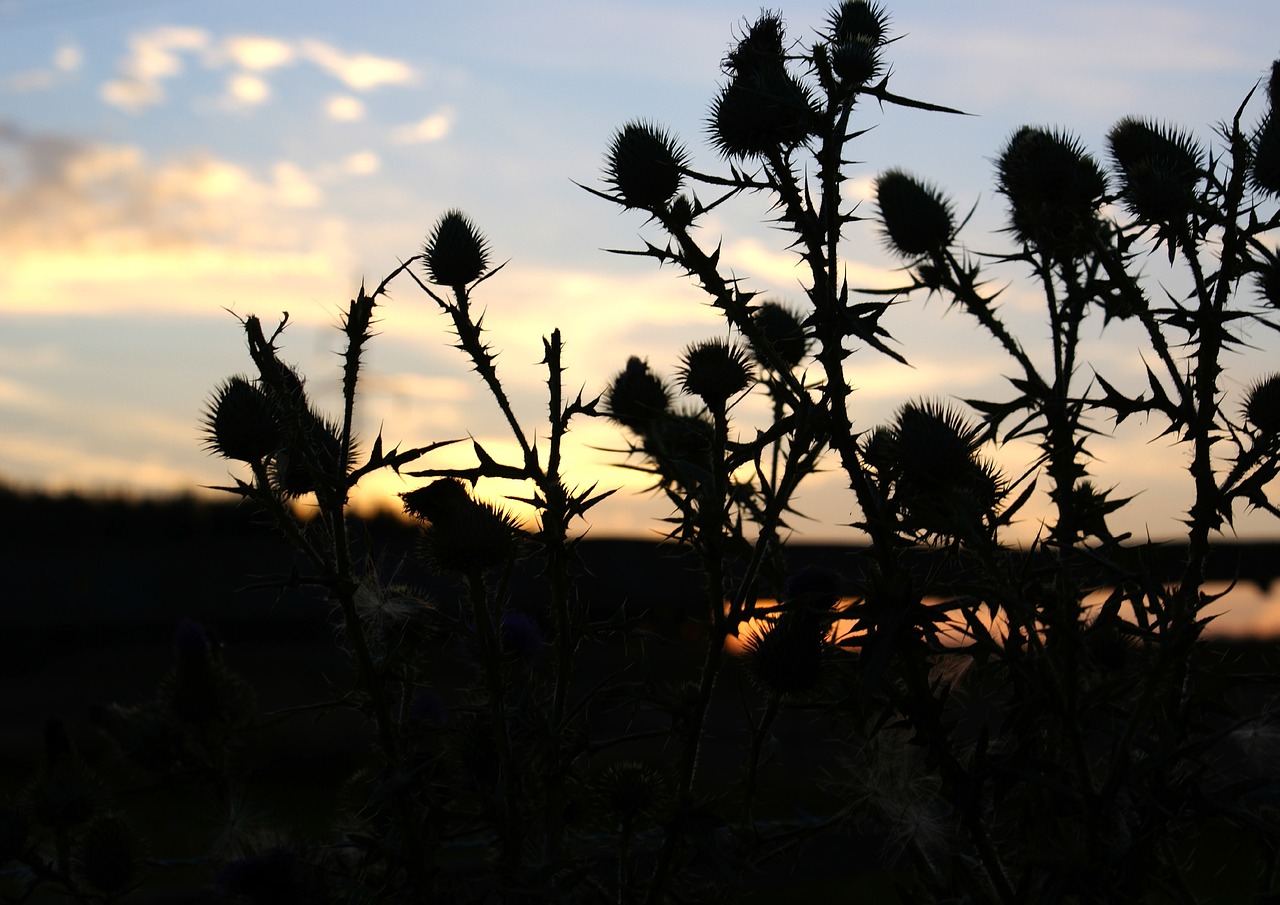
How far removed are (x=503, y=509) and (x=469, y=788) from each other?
1.65ft

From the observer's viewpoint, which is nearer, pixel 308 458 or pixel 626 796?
pixel 308 458

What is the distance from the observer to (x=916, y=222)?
3.12 meters

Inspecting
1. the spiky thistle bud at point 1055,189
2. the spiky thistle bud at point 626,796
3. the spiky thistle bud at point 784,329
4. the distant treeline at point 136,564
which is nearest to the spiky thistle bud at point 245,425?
the spiky thistle bud at point 626,796

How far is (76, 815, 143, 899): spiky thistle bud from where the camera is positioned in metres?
2.31

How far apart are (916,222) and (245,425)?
6.26ft

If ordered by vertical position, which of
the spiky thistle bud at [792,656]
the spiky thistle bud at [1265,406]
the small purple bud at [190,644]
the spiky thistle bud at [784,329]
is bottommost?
the small purple bud at [190,644]

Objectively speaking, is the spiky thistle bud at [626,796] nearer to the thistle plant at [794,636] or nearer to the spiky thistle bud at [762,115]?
the thistle plant at [794,636]

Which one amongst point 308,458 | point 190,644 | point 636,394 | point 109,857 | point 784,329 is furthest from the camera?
point 784,329

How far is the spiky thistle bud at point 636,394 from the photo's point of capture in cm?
310

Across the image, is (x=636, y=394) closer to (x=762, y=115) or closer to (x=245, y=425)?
(x=762, y=115)

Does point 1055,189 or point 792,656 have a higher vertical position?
point 1055,189

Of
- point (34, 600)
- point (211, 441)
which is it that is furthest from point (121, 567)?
point (211, 441)

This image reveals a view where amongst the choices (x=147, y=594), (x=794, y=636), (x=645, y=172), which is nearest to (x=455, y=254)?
(x=645, y=172)

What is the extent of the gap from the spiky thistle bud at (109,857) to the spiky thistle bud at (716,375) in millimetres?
1498
